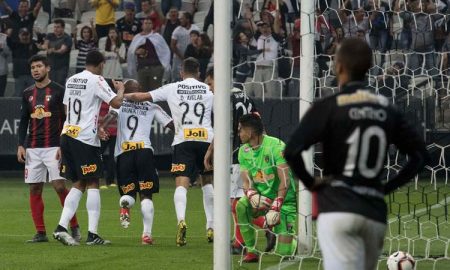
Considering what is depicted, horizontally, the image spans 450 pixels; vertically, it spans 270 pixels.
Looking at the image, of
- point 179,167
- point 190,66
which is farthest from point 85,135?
point 190,66

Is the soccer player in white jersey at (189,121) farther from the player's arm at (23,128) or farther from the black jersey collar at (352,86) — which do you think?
the black jersey collar at (352,86)

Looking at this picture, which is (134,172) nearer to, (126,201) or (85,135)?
(126,201)

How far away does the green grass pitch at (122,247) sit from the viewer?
35.3 ft

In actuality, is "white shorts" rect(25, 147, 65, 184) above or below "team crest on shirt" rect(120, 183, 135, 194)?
above

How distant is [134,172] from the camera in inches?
507

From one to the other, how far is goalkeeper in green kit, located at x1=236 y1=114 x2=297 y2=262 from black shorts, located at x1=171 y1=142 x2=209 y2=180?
1.51 metres

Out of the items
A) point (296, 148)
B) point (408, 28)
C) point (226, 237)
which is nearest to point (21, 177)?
point (408, 28)

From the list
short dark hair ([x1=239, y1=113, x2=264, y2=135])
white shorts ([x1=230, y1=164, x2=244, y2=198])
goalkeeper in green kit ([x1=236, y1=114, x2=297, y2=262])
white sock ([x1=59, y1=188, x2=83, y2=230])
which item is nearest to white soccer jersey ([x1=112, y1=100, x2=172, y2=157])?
white sock ([x1=59, y1=188, x2=83, y2=230])

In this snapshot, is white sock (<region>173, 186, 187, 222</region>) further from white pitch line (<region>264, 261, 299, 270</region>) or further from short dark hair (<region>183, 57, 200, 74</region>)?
white pitch line (<region>264, 261, 299, 270</region>)

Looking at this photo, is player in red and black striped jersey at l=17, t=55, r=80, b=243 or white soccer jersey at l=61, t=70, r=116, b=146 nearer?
white soccer jersey at l=61, t=70, r=116, b=146

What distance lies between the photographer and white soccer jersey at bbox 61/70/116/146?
489 inches

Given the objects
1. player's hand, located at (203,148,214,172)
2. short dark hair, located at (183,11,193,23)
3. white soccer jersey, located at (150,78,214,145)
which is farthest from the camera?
short dark hair, located at (183,11,193,23)

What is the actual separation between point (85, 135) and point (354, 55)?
671 cm

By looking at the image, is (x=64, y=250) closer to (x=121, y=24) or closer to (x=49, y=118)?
(x=49, y=118)
